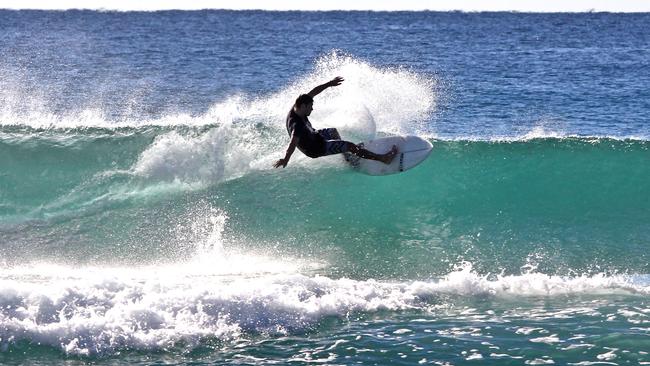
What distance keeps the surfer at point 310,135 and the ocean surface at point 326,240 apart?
1.46 m

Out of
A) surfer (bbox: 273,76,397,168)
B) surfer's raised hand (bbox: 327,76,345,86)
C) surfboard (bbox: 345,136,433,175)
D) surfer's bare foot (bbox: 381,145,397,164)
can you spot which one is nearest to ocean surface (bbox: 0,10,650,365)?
surfboard (bbox: 345,136,433,175)

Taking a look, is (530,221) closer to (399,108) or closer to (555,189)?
(555,189)

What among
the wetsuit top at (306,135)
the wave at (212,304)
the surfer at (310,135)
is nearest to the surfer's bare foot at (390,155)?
the surfer at (310,135)

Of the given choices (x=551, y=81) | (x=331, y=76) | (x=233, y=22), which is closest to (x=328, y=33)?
(x=233, y=22)

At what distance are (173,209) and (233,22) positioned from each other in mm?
65566

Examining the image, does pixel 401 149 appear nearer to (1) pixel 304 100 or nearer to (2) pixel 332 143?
(2) pixel 332 143

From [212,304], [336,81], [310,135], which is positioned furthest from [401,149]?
[212,304]

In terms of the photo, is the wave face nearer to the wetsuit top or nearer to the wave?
the wave

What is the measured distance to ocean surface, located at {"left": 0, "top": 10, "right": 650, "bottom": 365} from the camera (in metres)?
8.51

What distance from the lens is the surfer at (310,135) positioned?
34.6 feet

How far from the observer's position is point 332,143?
36.5ft

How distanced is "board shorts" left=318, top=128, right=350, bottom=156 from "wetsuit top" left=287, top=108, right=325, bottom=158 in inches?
2.6

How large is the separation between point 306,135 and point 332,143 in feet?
1.55

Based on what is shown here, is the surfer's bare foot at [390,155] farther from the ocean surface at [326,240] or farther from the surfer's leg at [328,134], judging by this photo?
the ocean surface at [326,240]
